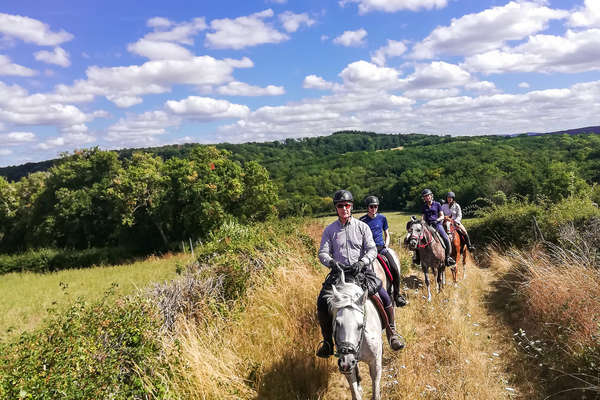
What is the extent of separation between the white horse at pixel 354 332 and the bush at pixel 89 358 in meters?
2.24

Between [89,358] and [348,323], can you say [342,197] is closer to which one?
[348,323]

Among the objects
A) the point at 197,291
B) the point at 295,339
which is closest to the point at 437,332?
the point at 295,339

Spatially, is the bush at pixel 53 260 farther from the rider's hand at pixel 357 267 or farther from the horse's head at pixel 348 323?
the horse's head at pixel 348 323

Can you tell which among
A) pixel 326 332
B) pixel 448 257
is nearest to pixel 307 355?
pixel 326 332

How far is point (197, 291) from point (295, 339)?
2.16 metres

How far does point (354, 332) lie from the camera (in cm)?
333

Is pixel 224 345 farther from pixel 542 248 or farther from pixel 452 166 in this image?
pixel 452 166

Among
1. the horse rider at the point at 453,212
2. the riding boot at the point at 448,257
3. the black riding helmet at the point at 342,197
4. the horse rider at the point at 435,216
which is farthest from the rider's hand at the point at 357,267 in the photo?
the horse rider at the point at 453,212

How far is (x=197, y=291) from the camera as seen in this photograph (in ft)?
19.7

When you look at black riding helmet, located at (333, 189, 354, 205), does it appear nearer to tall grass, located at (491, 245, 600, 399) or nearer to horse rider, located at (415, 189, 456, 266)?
tall grass, located at (491, 245, 600, 399)

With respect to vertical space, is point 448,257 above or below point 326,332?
below

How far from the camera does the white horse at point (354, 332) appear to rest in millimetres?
3259

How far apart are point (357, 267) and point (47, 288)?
23653mm

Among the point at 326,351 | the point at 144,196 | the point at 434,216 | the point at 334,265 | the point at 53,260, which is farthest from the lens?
the point at 144,196
